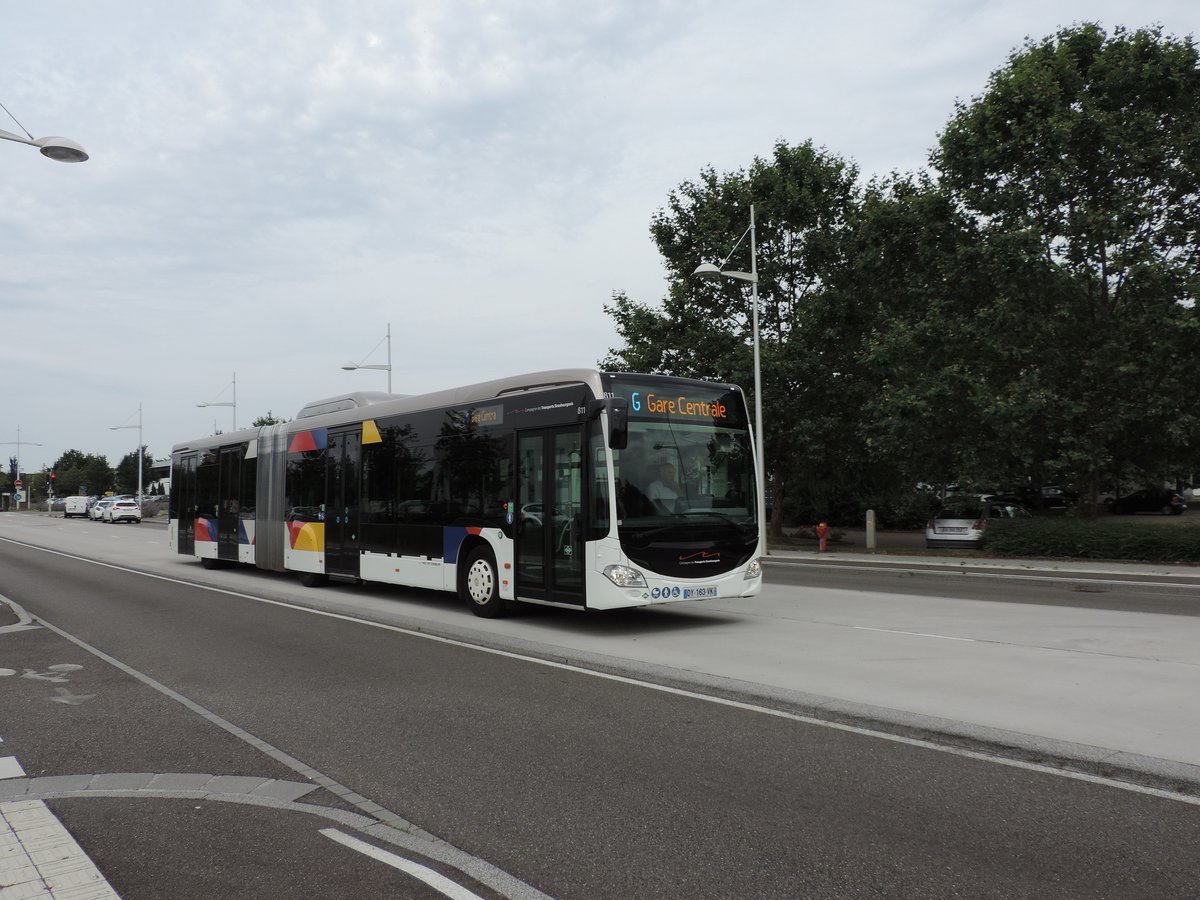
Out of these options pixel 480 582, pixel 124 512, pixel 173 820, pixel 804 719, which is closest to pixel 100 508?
pixel 124 512

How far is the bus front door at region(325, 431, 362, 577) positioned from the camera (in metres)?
15.1

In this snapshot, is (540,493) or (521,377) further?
(521,377)

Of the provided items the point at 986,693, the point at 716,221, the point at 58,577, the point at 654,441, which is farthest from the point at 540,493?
the point at 716,221

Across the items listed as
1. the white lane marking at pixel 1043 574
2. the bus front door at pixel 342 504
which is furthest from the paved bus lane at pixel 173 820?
the white lane marking at pixel 1043 574

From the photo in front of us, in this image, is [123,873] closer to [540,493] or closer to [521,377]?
[540,493]

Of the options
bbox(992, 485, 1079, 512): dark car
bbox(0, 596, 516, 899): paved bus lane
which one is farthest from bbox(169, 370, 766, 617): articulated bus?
bbox(992, 485, 1079, 512): dark car

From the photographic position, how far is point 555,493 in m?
10.9

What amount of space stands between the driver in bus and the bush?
1409 cm

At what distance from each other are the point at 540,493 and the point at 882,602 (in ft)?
19.2

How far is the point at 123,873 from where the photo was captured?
3854 mm

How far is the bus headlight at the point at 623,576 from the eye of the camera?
33.1 feet

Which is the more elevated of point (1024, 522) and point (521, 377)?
point (521, 377)

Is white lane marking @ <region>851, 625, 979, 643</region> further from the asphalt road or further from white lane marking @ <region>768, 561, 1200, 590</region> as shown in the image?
white lane marking @ <region>768, 561, 1200, 590</region>

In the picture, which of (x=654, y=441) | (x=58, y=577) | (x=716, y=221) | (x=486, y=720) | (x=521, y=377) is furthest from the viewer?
(x=716, y=221)
